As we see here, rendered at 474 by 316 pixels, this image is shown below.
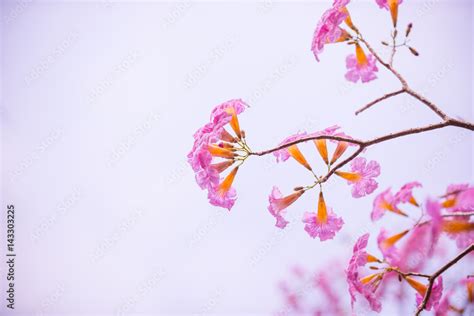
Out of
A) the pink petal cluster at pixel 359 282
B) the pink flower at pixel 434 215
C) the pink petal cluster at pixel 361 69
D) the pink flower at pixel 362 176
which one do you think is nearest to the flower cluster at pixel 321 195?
the pink flower at pixel 362 176

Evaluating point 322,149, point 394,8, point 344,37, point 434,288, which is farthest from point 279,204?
point 394,8

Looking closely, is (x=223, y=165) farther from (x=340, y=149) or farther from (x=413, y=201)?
(x=413, y=201)

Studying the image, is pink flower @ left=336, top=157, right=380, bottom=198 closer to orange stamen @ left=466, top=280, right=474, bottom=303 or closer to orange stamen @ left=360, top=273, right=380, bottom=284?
orange stamen @ left=360, top=273, right=380, bottom=284

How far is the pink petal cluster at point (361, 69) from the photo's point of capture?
99.2 inches

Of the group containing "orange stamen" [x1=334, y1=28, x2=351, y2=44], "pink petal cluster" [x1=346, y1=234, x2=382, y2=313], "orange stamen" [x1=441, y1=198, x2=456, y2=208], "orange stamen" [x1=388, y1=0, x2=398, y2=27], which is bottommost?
"pink petal cluster" [x1=346, y1=234, x2=382, y2=313]

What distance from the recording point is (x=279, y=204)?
7.25ft

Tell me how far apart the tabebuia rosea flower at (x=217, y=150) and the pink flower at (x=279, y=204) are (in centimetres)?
23

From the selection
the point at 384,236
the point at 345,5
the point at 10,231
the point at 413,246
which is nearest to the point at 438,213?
the point at 413,246

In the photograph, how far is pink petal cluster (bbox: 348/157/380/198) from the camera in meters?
2.29

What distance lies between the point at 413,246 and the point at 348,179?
1488mm

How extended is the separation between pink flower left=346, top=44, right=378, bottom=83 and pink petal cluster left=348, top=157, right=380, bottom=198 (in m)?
0.56

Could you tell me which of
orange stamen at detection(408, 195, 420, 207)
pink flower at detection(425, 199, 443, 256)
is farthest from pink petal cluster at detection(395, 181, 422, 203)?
pink flower at detection(425, 199, 443, 256)

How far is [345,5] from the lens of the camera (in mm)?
2057

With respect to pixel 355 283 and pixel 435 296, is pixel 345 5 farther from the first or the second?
pixel 435 296
